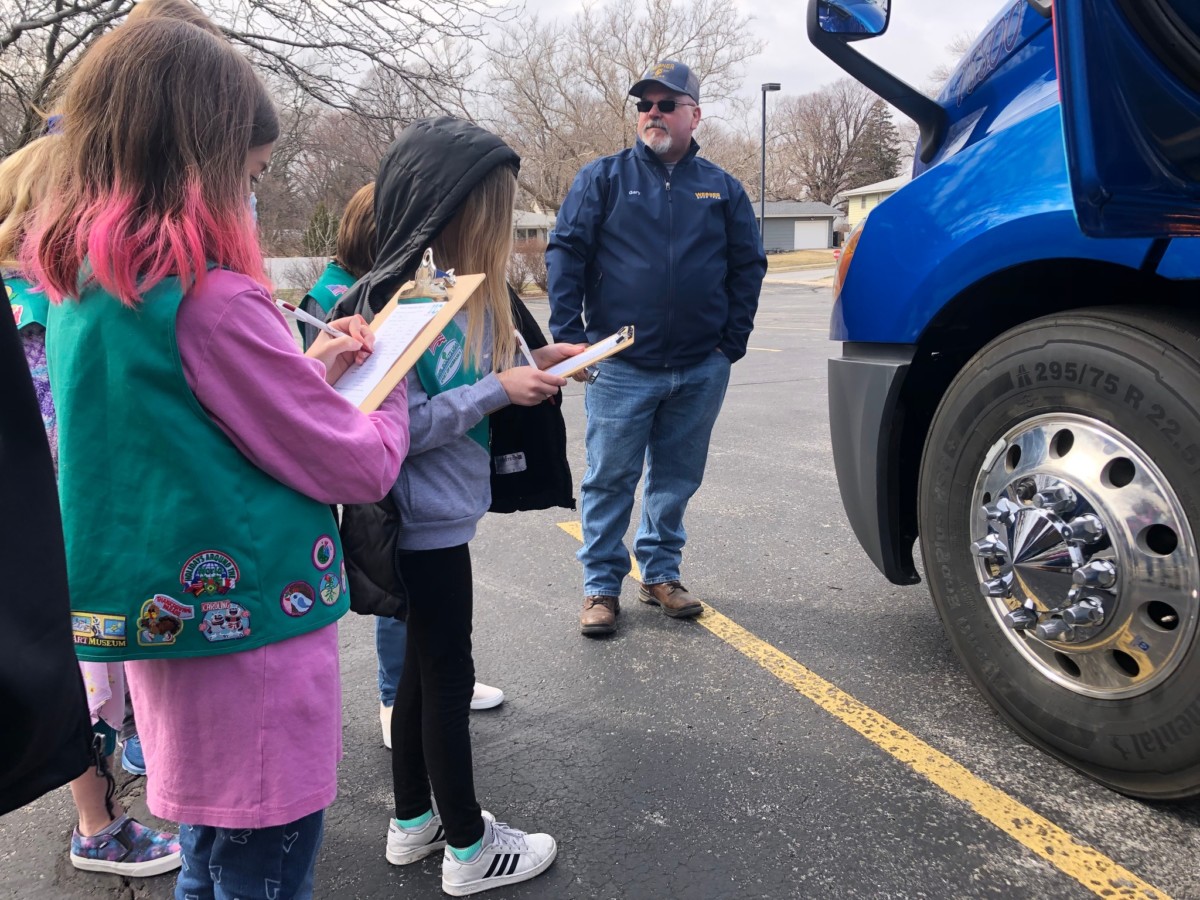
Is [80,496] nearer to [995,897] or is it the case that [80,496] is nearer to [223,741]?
[223,741]

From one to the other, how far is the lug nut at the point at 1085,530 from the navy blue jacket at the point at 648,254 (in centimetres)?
153

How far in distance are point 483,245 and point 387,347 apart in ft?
1.30

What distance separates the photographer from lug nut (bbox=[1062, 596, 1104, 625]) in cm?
204

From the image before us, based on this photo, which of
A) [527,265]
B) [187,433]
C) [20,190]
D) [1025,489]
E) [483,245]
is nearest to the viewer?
[187,433]

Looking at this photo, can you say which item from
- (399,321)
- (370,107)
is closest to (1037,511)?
(399,321)

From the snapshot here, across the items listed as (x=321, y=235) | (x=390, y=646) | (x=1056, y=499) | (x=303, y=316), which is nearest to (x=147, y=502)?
(x=303, y=316)

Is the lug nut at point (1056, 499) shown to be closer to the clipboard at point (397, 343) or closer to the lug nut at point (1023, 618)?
the lug nut at point (1023, 618)

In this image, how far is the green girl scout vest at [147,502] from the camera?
1.28 m

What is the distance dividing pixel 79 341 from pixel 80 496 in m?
0.23

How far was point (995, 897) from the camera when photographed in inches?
73.4

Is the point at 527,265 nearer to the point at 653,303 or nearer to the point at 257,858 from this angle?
the point at 653,303

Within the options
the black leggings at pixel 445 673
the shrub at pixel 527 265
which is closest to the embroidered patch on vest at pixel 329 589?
the black leggings at pixel 445 673

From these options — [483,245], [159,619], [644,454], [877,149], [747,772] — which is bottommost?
[747,772]

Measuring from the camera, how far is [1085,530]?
2059 millimetres
